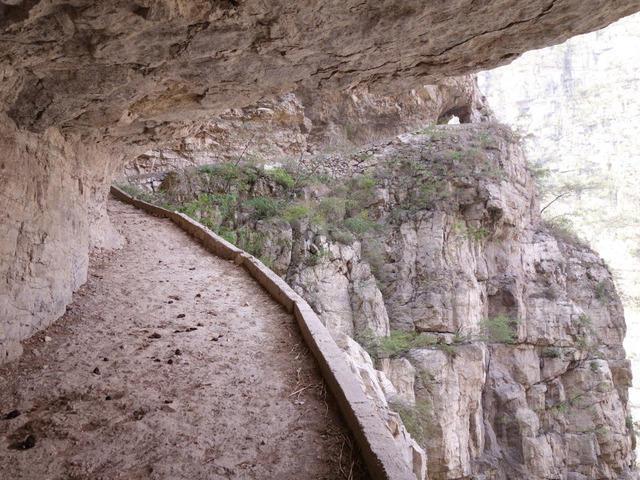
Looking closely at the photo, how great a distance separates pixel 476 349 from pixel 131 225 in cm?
1008

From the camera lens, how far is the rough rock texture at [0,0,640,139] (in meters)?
2.67

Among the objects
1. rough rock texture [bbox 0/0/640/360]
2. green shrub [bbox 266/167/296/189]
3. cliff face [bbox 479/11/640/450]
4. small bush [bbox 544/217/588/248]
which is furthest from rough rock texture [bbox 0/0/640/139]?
cliff face [bbox 479/11/640/450]

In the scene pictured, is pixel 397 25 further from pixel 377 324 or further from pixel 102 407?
pixel 377 324

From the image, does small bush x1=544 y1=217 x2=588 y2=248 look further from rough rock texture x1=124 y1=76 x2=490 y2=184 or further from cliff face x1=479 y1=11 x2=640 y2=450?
cliff face x1=479 y1=11 x2=640 y2=450

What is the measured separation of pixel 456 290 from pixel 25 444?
12.1 metres

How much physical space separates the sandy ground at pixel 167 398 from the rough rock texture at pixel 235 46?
227 centimetres

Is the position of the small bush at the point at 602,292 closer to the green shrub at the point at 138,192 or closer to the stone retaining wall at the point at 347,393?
the stone retaining wall at the point at 347,393

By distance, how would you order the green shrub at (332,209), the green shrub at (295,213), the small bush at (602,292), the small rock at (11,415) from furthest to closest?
1. the small bush at (602,292)
2. the green shrub at (332,209)
3. the green shrub at (295,213)
4. the small rock at (11,415)

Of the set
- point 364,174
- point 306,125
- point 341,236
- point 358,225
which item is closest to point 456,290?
point 358,225

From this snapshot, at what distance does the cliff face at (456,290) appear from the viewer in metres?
11.6

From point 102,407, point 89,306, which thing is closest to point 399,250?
point 89,306

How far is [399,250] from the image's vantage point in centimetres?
1355

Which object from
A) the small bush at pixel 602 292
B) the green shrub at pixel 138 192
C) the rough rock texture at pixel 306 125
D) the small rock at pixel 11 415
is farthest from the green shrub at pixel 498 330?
→ the small rock at pixel 11 415

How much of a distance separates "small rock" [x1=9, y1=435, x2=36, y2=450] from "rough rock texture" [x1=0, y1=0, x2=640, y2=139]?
257 centimetres
